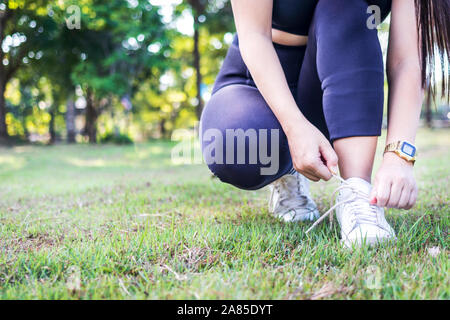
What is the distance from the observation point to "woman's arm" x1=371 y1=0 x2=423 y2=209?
0.95 metres

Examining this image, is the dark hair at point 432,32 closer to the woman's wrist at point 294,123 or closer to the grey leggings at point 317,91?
the grey leggings at point 317,91

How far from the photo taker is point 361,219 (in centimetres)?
104

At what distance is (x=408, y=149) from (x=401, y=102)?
0.17 metres

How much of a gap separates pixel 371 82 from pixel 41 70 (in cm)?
1493

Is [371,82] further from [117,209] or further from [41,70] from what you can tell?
[41,70]

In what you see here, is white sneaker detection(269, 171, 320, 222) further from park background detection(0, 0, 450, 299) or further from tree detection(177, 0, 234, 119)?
A: tree detection(177, 0, 234, 119)

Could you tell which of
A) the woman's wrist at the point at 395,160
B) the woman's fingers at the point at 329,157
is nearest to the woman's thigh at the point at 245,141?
the woman's fingers at the point at 329,157

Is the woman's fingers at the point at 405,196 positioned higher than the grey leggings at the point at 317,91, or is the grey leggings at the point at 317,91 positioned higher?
the grey leggings at the point at 317,91

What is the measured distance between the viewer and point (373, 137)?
106 cm

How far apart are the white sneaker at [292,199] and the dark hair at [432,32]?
23.8 inches

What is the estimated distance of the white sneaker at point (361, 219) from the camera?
1.02 m

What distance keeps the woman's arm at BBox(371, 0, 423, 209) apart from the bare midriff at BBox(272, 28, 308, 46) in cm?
34

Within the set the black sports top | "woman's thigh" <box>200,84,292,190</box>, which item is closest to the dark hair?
the black sports top

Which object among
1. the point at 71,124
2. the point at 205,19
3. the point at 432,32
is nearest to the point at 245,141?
the point at 432,32
